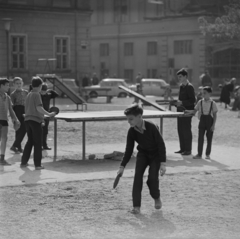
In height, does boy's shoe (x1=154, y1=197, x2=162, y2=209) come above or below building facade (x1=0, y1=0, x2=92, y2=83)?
below

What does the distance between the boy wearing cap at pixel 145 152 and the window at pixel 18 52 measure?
34534 millimetres

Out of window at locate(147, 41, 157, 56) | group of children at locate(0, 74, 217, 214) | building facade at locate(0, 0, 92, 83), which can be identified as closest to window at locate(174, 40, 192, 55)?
window at locate(147, 41, 157, 56)

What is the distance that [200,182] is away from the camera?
10383 millimetres

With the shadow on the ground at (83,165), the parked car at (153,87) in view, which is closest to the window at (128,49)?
the parked car at (153,87)

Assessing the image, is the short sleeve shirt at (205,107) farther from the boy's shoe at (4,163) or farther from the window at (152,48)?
the window at (152,48)

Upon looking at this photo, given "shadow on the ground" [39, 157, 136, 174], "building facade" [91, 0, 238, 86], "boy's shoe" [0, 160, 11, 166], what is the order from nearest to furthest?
"shadow on the ground" [39, 157, 136, 174] → "boy's shoe" [0, 160, 11, 166] → "building facade" [91, 0, 238, 86]

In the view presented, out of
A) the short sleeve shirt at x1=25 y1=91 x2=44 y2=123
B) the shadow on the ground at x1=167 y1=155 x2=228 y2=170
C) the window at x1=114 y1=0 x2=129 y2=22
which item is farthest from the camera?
the window at x1=114 y1=0 x2=129 y2=22

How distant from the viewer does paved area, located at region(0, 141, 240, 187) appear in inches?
422

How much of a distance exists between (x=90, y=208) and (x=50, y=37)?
117ft

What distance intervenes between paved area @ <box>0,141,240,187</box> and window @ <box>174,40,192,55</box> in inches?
1731

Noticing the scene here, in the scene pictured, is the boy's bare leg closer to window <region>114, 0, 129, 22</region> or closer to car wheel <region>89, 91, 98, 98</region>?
car wheel <region>89, 91, 98, 98</region>

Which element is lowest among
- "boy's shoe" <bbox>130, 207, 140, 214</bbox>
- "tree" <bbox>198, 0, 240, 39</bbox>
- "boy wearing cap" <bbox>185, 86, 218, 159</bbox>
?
"boy's shoe" <bbox>130, 207, 140, 214</bbox>

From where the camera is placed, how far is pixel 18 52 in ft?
139

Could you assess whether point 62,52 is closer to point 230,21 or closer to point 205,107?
point 230,21
